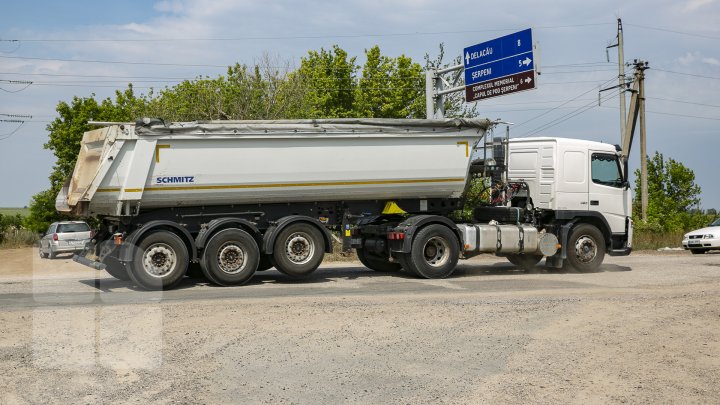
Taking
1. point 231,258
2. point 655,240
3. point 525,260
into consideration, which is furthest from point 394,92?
point 231,258

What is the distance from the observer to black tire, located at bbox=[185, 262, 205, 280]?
1550 centimetres

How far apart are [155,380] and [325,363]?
1.64 metres

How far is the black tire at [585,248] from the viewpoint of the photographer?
55.8 feet

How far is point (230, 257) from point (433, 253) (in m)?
4.03

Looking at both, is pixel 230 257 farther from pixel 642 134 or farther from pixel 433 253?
pixel 642 134

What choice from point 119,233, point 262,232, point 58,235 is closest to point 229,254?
point 262,232

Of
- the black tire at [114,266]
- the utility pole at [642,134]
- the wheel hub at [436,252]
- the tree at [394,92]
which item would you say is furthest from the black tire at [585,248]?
the tree at [394,92]

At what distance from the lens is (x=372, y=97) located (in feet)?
157

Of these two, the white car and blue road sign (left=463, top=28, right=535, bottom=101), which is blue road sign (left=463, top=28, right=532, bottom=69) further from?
the white car

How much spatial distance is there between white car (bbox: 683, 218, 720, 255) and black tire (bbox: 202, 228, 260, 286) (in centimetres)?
1651

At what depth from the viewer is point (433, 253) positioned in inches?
621

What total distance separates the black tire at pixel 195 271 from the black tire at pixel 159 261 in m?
1.42

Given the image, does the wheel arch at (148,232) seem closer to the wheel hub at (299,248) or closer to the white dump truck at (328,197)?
the white dump truck at (328,197)

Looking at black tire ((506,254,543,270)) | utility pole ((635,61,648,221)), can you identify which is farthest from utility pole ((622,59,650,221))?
black tire ((506,254,543,270))
